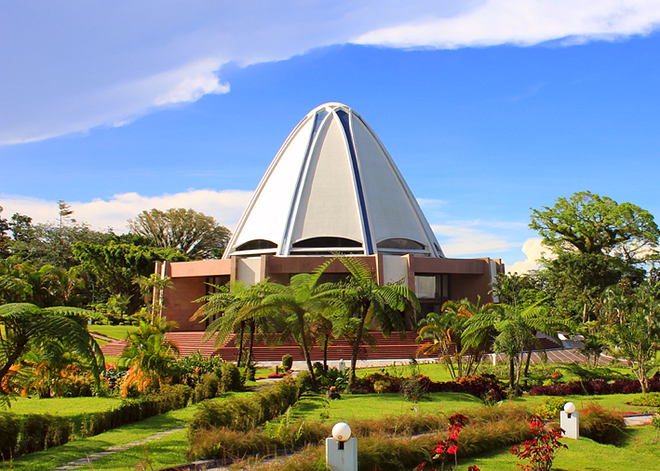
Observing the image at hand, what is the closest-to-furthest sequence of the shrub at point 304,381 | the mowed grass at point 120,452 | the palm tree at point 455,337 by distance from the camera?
the mowed grass at point 120,452 < the shrub at point 304,381 < the palm tree at point 455,337

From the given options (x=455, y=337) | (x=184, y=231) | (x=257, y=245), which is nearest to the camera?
(x=455, y=337)

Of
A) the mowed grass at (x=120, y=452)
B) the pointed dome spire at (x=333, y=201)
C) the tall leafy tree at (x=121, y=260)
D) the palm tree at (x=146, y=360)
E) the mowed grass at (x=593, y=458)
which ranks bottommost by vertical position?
the mowed grass at (x=593, y=458)

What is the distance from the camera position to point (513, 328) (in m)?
13.3

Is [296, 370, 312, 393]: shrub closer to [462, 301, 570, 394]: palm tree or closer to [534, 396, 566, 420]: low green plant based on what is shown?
[462, 301, 570, 394]: palm tree

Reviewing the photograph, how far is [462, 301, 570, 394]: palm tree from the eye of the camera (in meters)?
13.2

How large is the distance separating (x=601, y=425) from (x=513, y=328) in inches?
159

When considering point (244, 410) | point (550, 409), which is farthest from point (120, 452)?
point (550, 409)

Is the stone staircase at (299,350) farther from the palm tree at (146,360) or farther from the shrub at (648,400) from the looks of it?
the shrub at (648,400)

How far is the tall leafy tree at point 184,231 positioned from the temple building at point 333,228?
17.7 m

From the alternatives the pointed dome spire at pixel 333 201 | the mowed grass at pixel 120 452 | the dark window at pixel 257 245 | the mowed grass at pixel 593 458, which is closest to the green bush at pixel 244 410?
the mowed grass at pixel 120 452

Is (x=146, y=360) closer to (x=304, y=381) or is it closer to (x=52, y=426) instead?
(x=304, y=381)

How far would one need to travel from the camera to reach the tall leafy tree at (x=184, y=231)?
53.5 meters

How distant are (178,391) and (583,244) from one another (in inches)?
1773

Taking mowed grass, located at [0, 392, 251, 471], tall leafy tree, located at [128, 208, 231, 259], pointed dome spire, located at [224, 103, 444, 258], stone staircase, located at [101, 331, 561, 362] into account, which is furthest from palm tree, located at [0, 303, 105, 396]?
tall leafy tree, located at [128, 208, 231, 259]
